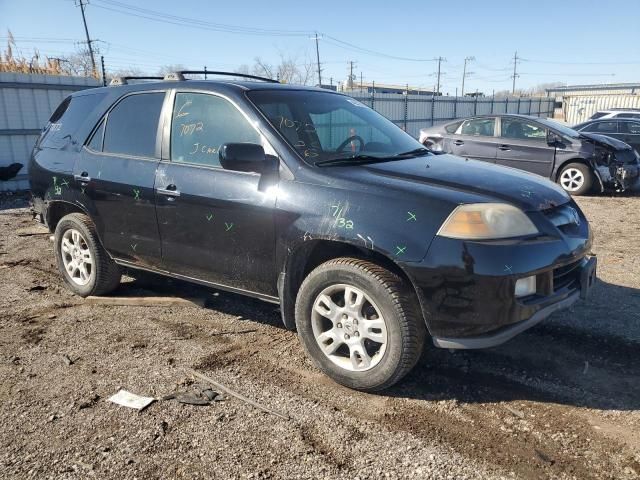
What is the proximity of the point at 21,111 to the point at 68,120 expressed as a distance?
790 cm

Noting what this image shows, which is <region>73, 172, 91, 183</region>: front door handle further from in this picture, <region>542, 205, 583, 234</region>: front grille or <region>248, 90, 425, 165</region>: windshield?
<region>542, 205, 583, 234</region>: front grille

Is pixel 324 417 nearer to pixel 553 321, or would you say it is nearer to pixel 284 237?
pixel 284 237

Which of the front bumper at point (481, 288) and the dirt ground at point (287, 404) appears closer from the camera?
the dirt ground at point (287, 404)

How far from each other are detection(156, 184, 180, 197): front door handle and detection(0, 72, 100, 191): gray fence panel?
30.3ft

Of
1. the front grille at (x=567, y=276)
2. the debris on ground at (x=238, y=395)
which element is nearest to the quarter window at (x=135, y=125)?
the debris on ground at (x=238, y=395)

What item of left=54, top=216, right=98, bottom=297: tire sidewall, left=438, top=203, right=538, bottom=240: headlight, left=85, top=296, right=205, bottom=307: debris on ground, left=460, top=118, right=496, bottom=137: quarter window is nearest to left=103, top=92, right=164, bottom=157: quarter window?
left=54, top=216, right=98, bottom=297: tire sidewall

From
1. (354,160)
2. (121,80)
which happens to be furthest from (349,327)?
(121,80)

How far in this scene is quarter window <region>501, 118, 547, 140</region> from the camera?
1024 centimetres

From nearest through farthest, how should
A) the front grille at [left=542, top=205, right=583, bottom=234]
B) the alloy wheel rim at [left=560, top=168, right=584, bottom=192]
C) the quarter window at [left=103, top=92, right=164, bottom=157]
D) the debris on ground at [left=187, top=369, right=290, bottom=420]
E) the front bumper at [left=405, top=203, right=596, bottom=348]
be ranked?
the front bumper at [left=405, top=203, right=596, bottom=348], the debris on ground at [left=187, top=369, right=290, bottom=420], the front grille at [left=542, top=205, right=583, bottom=234], the quarter window at [left=103, top=92, right=164, bottom=157], the alloy wheel rim at [left=560, top=168, right=584, bottom=192]

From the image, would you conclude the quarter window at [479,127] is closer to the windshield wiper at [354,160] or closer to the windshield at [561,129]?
the windshield at [561,129]

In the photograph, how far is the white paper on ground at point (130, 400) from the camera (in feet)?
9.92

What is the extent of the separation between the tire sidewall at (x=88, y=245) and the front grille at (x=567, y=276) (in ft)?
12.1

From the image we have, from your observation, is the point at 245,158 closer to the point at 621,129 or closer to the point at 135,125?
the point at 135,125

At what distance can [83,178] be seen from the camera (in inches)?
175
